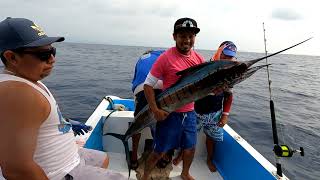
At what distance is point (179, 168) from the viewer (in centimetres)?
416

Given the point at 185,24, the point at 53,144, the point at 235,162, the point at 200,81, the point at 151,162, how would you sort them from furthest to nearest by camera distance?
the point at 235,162 → the point at 151,162 → the point at 185,24 → the point at 200,81 → the point at 53,144

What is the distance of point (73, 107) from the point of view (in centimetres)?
911

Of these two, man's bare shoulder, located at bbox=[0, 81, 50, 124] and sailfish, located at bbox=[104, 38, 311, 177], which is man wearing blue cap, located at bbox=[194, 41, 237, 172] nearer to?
sailfish, located at bbox=[104, 38, 311, 177]

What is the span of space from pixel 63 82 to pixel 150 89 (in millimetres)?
11349

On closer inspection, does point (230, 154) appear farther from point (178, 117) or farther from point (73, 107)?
point (73, 107)

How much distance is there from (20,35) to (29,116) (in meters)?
0.49

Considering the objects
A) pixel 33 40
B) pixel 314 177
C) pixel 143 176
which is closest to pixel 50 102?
pixel 33 40

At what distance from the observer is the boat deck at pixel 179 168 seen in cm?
400

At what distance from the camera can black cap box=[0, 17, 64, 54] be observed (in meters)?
1.62

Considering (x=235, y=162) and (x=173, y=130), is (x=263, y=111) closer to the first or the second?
(x=235, y=162)

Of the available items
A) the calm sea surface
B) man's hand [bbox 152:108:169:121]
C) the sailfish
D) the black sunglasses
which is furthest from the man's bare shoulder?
the calm sea surface

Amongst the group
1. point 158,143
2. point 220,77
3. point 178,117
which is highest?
point 220,77

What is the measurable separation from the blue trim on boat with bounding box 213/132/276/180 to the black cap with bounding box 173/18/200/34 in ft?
5.31

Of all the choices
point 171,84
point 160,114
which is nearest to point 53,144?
point 160,114
